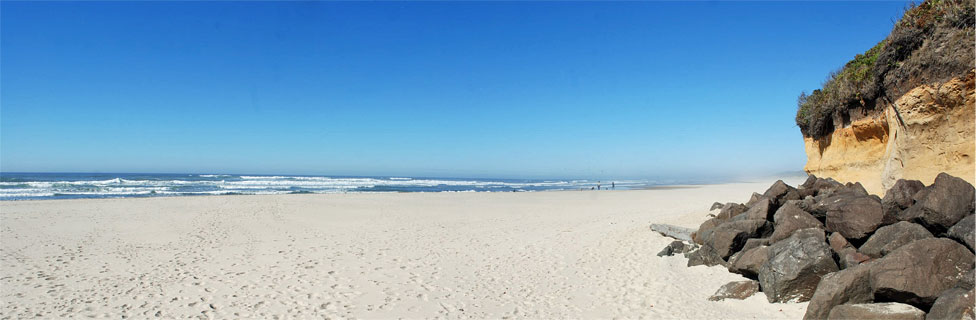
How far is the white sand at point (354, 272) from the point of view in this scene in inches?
260

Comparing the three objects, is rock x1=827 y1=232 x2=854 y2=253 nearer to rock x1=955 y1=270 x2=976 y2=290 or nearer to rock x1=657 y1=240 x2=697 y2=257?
rock x1=955 y1=270 x2=976 y2=290

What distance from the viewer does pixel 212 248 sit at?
1136 centimetres

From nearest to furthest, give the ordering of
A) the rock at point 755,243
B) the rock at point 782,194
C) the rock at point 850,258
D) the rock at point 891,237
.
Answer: the rock at point 891,237, the rock at point 850,258, the rock at point 755,243, the rock at point 782,194

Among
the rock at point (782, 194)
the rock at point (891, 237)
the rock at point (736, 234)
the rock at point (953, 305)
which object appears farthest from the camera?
the rock at point (782, 194)

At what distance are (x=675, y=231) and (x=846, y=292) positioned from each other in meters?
6.24

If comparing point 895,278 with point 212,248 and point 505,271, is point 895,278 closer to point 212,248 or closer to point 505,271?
point 505,271

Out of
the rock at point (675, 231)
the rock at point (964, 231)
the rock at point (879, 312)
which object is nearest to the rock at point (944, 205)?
the rock at point (964, 231)

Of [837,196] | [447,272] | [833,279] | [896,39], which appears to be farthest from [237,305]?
[896,39]

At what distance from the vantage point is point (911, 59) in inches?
289

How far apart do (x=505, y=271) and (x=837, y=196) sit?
6062 mm

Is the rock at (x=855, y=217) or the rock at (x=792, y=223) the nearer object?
the rock at (x=855, y=217)

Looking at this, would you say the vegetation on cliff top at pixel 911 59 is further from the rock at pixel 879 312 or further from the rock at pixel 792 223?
the rock at pixel 879 312

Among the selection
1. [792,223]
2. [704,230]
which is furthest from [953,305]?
[704,230]

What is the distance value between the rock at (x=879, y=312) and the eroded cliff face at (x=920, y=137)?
12.3 ft
